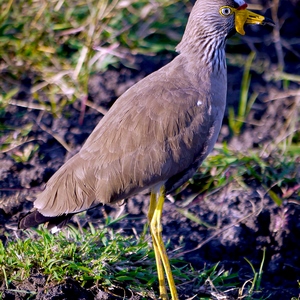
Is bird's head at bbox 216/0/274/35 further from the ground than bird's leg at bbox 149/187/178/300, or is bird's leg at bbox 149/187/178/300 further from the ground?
bird's head at bbox 216/0/274/35

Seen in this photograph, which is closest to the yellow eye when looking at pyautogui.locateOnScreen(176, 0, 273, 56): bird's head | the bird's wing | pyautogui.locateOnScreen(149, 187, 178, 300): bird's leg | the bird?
pyautogui.locateOnScreen(176, 0, 273, 56): bird's head

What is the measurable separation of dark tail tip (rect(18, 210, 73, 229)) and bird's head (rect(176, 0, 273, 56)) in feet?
4.83

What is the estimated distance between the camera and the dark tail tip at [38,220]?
4.03 metres

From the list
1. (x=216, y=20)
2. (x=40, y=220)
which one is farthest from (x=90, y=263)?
(x=216, y=20)

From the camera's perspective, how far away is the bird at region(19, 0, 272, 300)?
4152 mm

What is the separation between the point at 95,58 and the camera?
5.94 metres

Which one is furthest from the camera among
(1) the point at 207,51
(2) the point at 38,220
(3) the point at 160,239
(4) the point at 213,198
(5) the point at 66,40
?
(5) the point at 66,40

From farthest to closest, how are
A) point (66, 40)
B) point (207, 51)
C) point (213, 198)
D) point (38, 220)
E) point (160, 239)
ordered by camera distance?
1. point (66, 40)
2. point (213, 198)
3. point (207, 51)
4. point (160, 239)
5. point (38, 220)

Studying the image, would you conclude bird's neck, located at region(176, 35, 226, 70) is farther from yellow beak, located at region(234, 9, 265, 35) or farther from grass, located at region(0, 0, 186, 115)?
grass, located at region(0, 0, 186, 115)

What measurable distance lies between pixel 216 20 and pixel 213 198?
1.35m

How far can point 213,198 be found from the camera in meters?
5.20

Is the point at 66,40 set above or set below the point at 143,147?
above

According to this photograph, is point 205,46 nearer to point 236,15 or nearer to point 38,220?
point 236,15

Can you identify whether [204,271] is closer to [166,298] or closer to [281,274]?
[166,298]
